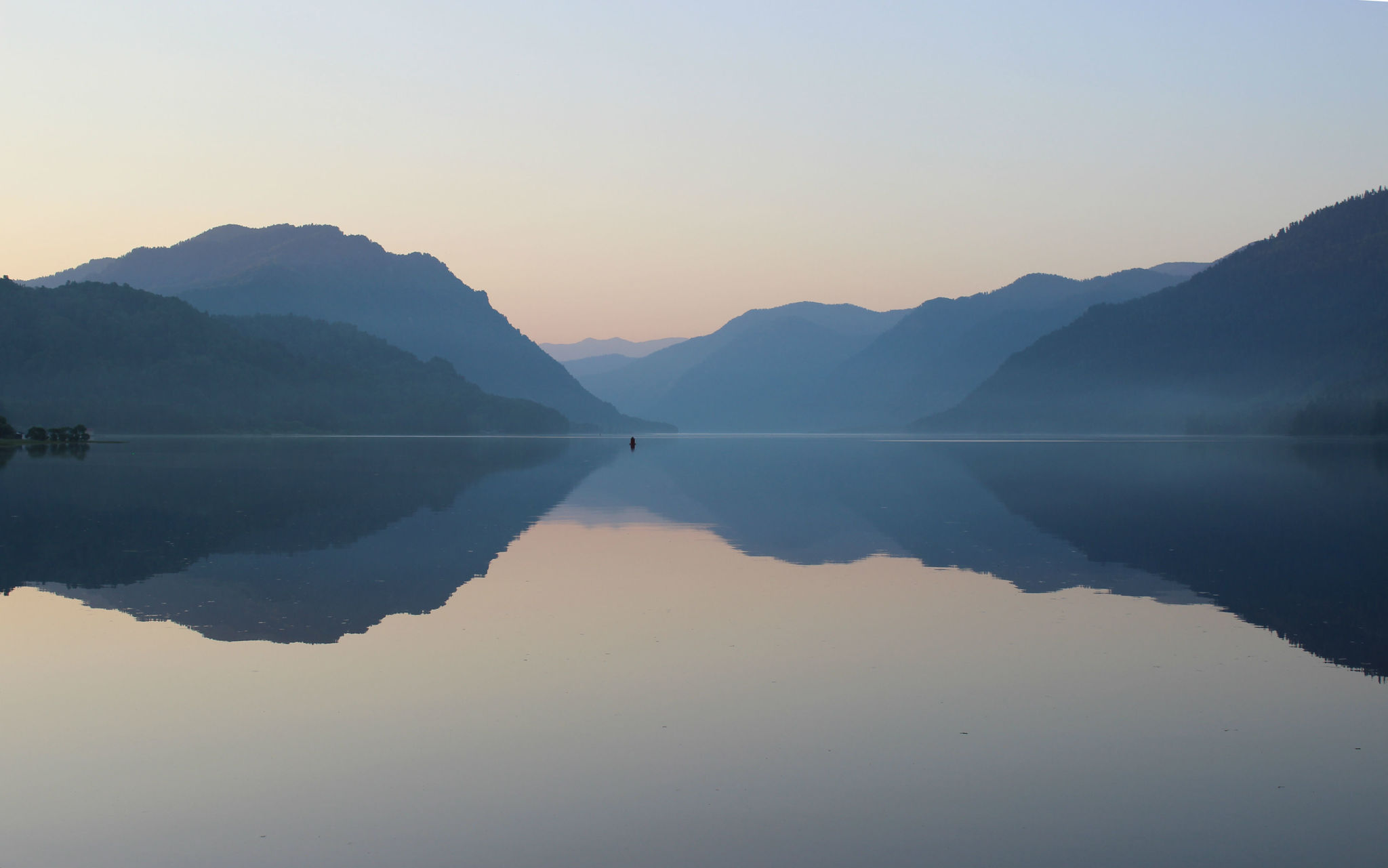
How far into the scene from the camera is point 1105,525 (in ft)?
136

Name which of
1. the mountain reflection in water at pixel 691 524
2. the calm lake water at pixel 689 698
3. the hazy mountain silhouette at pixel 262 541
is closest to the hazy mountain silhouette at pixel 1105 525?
the mountain reflection in water at pixel 691 524

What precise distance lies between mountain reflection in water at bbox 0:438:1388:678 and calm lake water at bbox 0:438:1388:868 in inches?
10.4

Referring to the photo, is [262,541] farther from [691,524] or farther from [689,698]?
[689,698]

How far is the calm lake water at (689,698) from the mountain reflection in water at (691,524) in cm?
26

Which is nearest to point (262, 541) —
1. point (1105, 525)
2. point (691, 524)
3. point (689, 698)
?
point (691, 524)

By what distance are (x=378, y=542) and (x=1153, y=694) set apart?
25.1m

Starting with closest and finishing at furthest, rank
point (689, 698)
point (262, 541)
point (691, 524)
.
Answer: point (689, 698)
point (262, 541)
point (691, 524)

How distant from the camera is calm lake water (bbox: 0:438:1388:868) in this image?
10906 mm

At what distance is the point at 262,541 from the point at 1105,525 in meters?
30.1

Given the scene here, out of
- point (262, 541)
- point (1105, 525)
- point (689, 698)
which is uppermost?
point (262, 541)

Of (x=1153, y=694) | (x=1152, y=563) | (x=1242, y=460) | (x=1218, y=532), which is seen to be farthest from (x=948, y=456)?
(x=1153, y=694)

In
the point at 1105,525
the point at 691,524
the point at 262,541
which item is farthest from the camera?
the point at 691,524

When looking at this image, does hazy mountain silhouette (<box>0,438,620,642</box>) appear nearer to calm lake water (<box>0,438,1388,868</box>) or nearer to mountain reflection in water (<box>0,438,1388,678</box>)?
mountain reflection in water (<box>0,438,1388,678</box>)

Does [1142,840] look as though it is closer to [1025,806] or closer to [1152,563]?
[1025,806]
